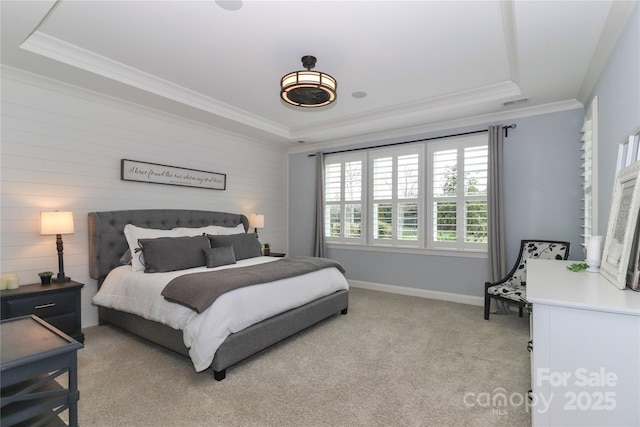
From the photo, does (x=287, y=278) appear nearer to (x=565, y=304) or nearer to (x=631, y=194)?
Result: (x=565, y=304)

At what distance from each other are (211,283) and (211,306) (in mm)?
207

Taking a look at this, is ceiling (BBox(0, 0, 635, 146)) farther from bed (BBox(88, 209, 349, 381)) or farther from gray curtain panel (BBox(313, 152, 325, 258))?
gray curtain panel (BBox(313, 152, 325, 258))

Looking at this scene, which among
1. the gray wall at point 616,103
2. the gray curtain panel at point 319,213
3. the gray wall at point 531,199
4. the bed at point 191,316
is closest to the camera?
the gray wall at point 616,103

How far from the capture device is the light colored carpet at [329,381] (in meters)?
1.97

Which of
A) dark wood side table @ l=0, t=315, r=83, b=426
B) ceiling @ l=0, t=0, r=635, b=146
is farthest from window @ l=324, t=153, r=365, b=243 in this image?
dark wood side table @ l=0, t=315, r=83, b=426

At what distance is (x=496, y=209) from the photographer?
4.12 metres

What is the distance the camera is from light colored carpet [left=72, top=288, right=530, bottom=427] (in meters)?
1.97

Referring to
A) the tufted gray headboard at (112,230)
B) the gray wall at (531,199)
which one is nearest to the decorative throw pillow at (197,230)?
the tufted gray headboard at (112,230)

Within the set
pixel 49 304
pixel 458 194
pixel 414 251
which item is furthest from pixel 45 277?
pixel 458 194

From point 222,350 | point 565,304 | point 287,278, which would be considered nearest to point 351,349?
point 287,278

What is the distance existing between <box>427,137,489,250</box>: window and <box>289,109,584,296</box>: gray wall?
0.24m

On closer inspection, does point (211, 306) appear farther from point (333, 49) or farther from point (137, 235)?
point (333, 49)

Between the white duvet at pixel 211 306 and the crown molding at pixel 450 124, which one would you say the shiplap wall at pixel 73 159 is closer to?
the white duvet at pixel 211 306

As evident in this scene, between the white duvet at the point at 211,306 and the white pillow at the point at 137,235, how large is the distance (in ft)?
0.37
